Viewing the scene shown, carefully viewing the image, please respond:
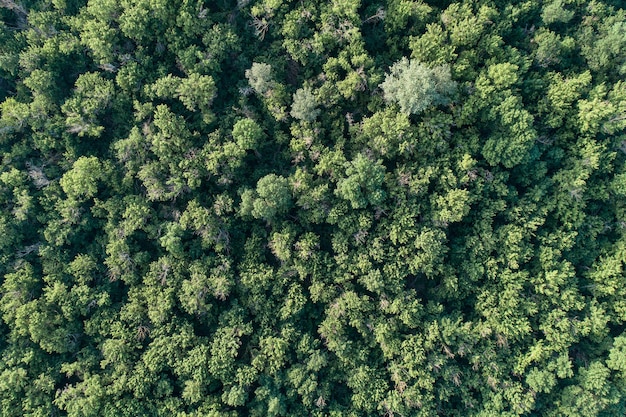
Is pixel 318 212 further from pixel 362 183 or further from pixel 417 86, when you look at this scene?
pixel 417 86

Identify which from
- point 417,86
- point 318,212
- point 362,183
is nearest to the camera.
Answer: point 417,86

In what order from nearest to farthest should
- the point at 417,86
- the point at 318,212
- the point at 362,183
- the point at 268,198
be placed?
1. the point at 417,86
2. the point at 362,183
3. the point at 268,198
4. the point at 318,212

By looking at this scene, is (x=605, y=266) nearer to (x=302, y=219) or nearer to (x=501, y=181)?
(x=501, y=181)

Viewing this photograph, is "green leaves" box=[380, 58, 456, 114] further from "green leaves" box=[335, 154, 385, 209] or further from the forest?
"green leaves" box=[335, 154, 385, 209]

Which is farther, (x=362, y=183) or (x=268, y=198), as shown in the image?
(x=268, y=198)

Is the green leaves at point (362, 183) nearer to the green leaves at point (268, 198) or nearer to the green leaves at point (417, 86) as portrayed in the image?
the green leaves at point (268, 198)

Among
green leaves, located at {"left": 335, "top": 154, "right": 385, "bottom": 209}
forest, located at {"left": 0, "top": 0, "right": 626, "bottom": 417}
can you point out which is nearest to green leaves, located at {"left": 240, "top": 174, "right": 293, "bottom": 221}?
forest, located at {"left": 0, "top": 0, "right": 626, "bottom": 417}

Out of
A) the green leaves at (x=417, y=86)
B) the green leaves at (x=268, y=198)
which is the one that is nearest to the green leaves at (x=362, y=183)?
the green leaves at (x=268, y=198)

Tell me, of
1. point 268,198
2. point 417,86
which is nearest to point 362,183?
point 268,198

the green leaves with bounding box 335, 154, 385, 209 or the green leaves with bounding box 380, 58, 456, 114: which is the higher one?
the green leaves with bounding box 380, 58, 456, 114
